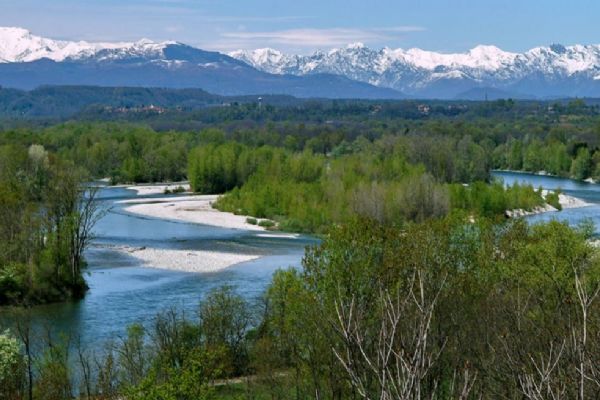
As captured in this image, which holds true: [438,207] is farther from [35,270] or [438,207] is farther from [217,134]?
[217,134]

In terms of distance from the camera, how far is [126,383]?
81.1 feet

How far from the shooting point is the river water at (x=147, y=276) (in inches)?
1577

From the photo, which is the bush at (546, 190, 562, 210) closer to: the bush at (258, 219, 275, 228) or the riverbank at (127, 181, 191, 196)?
the bush at (258, 219, 275, 228)

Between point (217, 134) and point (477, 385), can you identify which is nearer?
point (477, 385)

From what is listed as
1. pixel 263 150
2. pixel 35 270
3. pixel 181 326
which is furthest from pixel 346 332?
pixel 263 150

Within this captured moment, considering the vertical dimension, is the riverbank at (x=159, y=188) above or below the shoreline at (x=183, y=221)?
below

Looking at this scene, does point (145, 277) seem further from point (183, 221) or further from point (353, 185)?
point (353, 185)

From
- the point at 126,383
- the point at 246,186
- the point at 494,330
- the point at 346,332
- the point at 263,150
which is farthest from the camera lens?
the point at 263,150

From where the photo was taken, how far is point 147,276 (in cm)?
5209

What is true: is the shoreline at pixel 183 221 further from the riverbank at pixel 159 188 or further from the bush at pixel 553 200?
the bush at pixel 553 200

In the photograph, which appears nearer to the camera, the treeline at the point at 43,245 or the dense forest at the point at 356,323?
the dense forest at the point at 356,323

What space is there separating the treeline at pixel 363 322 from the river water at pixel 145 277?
179 inches

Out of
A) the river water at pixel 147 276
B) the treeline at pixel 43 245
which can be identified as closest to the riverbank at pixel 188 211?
the river water at pixel 147 276

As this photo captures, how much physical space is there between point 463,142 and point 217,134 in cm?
4498
